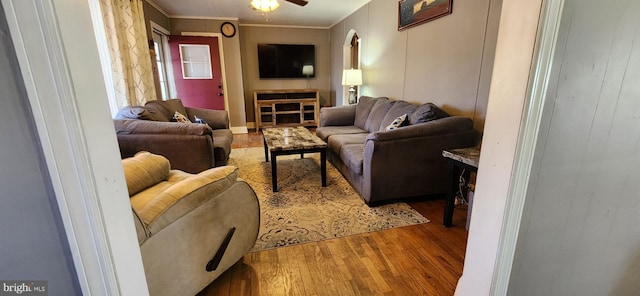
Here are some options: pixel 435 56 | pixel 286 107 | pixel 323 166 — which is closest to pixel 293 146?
pixel 323 166

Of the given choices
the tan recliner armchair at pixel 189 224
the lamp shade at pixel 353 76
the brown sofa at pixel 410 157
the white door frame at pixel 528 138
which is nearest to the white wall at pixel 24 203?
the tan recliner armchair at pixel 189 224

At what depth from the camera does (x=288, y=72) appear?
19.9 ft

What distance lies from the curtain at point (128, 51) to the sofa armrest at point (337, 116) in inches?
93.2

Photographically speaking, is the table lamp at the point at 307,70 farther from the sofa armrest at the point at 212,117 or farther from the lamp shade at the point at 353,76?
the sofa armrest at the point at 212,117

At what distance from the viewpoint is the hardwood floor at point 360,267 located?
149 cm

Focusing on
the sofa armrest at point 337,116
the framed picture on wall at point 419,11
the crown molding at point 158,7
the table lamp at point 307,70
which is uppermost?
the crown molding at point 158,7

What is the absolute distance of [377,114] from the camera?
11.5 feet

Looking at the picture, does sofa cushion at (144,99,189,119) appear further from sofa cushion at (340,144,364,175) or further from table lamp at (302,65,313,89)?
table lamp at (302,65,313,89)

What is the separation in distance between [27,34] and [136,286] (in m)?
0.64

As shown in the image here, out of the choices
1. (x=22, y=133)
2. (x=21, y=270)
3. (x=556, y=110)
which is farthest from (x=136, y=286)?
(x=556, y=110)

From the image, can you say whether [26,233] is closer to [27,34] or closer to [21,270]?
[21,270]

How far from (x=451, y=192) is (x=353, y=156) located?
90cm

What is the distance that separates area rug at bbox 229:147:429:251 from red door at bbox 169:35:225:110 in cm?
274

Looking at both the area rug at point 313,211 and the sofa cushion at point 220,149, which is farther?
the sofa cushion at point 220,149
